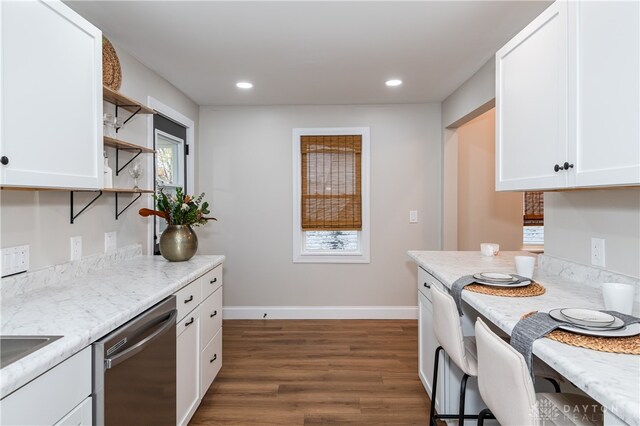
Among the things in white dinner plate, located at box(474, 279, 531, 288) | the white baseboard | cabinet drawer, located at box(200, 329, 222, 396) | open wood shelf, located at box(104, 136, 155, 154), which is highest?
open wood shelf, located at box(104, 136, 155, 154)

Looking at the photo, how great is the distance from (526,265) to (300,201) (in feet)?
8.43

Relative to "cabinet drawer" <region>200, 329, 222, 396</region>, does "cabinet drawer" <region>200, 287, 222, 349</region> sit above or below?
above

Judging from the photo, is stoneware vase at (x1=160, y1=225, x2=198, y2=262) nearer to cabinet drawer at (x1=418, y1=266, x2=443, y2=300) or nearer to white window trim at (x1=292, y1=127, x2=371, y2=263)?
cabinet drawer at (x1=418, y1=266, x2=443, y2=300)

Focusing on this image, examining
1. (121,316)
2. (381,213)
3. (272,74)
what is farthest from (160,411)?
(381,213)

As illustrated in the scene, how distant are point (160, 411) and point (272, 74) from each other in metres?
2.54

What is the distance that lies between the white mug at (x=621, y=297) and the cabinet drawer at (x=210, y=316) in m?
2.08

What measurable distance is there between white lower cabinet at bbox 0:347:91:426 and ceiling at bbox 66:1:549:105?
6.02 feet

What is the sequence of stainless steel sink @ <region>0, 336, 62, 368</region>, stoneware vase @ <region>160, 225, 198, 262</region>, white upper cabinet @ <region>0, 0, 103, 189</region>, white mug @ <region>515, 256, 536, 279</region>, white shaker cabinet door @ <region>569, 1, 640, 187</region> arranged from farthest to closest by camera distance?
stoneware vase @ <region>160, 225, 198, 262</region>, white mug @ <region>515, 256, 536, 279</region>, white upper cabinet @ <region>0, 0, 103, 189</region>, white shaker cabinet door @ <region>569, 1, 640, 187</region>, stainless steel sink @ <region>0, 336, 62, 368</region>

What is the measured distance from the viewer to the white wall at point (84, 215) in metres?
1.65

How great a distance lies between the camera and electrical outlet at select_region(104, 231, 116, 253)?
2285mm

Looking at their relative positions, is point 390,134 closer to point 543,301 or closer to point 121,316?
point 543,301

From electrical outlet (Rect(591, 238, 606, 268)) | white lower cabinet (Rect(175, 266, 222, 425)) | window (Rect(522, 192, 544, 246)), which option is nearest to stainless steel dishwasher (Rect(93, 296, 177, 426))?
white lower cabinet (Rect(175, 266, 222, 425))

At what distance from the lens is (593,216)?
1.72 metres

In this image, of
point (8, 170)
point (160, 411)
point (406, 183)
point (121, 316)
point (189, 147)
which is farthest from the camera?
point (406, 183)
